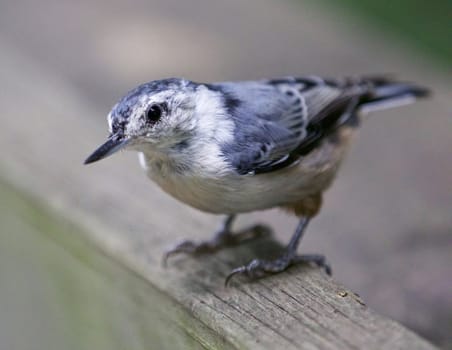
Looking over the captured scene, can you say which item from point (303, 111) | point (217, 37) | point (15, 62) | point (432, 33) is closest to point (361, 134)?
point (303, 111)

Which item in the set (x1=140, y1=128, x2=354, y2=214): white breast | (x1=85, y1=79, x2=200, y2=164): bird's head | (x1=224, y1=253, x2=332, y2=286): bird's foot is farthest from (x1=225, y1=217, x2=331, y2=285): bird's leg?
(x1=85, y1=79, x2=200, y2=164): bird's head

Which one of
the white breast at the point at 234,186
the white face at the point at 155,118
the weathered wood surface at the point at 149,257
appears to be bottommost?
the weathered wood surface at the point at 149,257

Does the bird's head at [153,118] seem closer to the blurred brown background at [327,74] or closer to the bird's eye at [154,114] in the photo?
the bird's eye at [154,114]

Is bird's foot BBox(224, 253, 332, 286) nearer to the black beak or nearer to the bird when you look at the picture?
the bird

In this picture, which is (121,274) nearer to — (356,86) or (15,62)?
(356,86)

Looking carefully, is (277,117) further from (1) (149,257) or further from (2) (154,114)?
(1) (149,257)

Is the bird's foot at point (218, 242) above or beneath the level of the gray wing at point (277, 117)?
beneath

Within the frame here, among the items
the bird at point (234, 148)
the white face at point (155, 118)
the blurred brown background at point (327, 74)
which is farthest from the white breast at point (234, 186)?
the blurred brown background at point (327, 74)
